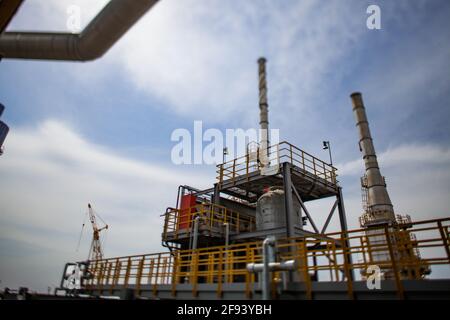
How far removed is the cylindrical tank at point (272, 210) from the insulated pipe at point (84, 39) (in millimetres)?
10374

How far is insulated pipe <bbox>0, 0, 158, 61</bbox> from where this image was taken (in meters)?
8.97

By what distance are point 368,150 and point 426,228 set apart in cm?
2089

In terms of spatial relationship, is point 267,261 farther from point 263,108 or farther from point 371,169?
point 263,108

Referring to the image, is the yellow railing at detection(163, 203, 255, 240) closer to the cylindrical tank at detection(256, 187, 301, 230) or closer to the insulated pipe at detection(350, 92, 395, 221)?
the cylindrical tank at detection(256, 187, 301, 230)

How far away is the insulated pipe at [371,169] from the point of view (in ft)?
78.8

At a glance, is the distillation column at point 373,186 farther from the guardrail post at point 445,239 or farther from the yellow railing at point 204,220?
the guardrail post at point 445,239

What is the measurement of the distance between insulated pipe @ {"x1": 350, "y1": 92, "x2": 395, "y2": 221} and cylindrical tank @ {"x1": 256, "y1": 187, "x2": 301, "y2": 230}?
12.2 m

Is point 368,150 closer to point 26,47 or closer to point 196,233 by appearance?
point 196,233

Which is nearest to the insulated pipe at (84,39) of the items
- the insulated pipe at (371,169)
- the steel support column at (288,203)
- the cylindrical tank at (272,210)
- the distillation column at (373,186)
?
the steel support column at (288,203)

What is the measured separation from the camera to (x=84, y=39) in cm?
1030

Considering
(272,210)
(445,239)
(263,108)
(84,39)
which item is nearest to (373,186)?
(263,108)

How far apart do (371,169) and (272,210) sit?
46.6 feet
